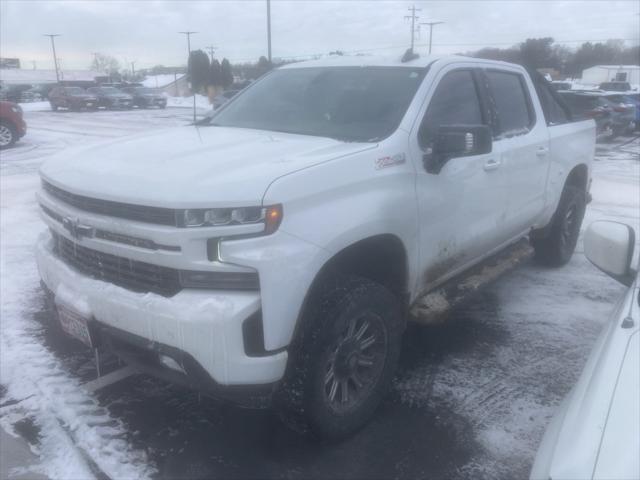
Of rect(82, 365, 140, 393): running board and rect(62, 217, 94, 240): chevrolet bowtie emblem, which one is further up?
rect(62, 217, 94, 240): chevrolet bowtie emblem

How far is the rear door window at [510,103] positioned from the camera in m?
4.61

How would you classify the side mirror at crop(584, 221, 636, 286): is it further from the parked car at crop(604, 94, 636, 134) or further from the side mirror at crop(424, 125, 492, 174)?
the parked car at crop(604, 94, 636, 134)

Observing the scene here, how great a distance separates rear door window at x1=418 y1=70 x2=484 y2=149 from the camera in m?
3.72

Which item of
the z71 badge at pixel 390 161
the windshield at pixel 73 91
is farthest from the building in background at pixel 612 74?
the z71 badge at pixel 390 161

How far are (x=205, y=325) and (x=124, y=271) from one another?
580mm

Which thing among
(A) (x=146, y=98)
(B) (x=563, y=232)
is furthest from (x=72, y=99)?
(B) (x=563, y=232)

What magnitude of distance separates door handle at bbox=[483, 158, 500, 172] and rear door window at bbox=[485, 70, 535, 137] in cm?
31

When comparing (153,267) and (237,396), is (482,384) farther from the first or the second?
(153,267)

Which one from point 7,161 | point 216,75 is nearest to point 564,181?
point 7,161

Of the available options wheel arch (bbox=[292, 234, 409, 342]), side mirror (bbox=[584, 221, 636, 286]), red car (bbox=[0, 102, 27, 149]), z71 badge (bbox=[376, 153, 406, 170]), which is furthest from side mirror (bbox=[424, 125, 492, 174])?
red car (bbox=[0, 102, 27, 149])

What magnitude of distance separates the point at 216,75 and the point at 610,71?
45436mm

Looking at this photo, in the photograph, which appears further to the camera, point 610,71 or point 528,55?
point 610,71

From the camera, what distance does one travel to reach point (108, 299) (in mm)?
2850

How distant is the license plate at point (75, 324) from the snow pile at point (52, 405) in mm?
541
